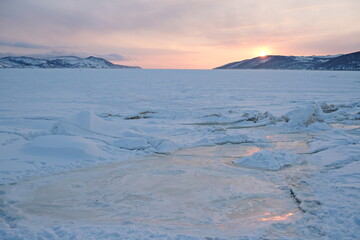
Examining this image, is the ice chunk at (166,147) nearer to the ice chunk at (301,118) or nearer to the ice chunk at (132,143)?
the ice chunk at (132,143)

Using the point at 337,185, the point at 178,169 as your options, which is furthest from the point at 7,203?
the point at 337,185

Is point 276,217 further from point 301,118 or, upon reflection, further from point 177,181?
point 301,118

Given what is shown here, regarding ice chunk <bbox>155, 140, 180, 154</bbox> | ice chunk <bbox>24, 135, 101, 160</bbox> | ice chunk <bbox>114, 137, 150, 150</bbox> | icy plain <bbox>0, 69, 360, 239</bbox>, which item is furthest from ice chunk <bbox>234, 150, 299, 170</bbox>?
ice chunk <bbox>24, 135, 101, 160</bbox>

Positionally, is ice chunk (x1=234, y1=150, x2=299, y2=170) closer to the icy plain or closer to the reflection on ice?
the icy plain

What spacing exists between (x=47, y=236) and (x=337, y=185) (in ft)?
15.9

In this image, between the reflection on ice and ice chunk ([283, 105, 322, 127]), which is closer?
the reflection on ice

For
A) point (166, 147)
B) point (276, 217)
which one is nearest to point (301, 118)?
point (166, 147)

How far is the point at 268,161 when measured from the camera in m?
6.88

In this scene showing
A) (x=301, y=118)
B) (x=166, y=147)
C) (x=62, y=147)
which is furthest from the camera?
(x=301, y=118)

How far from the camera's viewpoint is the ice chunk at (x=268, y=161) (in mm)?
6725

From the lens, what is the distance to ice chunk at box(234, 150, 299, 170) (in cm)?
672

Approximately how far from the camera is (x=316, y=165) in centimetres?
679

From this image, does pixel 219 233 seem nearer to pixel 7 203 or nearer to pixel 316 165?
pixel 7 203

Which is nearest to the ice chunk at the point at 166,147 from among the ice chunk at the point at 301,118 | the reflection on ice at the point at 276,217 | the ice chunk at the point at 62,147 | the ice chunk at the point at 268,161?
the ice chunk at the point at 62,147
